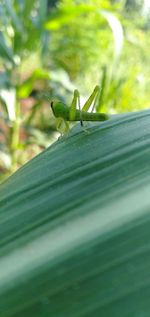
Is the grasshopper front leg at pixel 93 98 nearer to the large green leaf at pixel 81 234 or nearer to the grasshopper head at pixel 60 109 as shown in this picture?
the grasshopper head at pixel 60 109

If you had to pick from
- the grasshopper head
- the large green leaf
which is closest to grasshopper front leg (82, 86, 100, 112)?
the grasshopper head

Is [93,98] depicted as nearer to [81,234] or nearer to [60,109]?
[60,109]

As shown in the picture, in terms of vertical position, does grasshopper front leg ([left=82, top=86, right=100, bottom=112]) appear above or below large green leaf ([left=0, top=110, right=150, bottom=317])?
above

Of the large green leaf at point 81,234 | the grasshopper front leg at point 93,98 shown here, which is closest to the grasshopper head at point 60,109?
the grasshopper front leg at point 93,98

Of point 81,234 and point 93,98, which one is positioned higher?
point 93,98

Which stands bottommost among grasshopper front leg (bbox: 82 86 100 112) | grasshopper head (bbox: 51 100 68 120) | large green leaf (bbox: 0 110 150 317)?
large green leaf (bbox: 0 110 150 317)

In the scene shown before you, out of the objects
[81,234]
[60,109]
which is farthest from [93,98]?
[81,234]

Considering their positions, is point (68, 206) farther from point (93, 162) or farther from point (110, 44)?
point (110, 44)

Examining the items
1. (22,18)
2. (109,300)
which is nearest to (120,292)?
(109,300)

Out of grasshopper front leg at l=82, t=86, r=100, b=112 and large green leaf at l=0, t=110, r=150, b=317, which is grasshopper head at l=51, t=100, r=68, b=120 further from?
large green leaf at l=0, t=110, r=150, b=317
